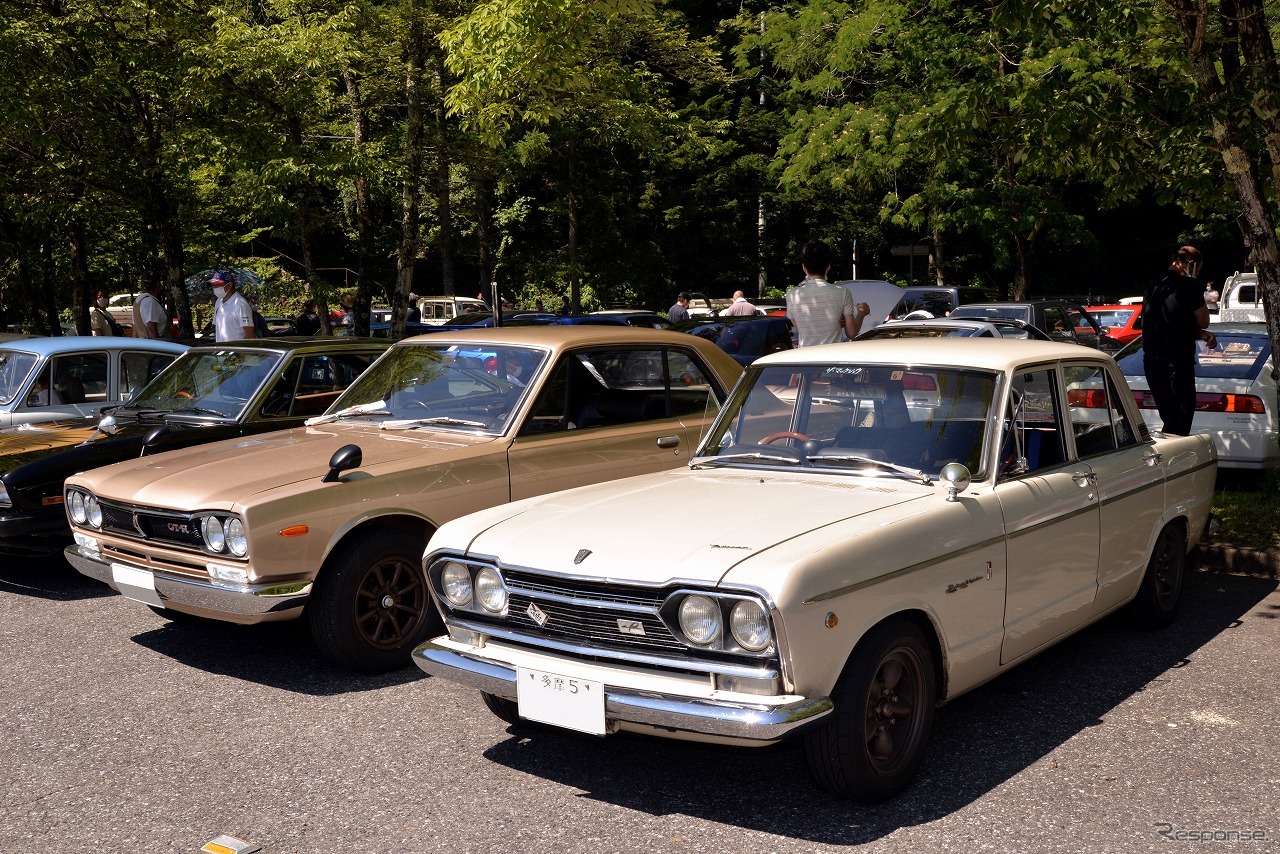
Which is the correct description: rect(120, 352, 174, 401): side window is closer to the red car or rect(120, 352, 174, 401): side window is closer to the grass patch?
the grass patch

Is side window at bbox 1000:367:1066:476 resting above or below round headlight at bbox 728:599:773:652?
above

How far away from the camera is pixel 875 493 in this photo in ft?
15.1

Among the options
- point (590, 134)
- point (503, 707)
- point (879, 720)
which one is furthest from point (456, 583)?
point (590, 134)

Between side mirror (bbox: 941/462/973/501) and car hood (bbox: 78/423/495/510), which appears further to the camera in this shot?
car hood (bbox: 78/423/495/510)

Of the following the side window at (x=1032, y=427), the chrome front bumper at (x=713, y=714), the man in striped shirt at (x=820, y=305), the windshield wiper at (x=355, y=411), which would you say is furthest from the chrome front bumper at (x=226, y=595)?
the man in striped shirt at (x=820, y=305)

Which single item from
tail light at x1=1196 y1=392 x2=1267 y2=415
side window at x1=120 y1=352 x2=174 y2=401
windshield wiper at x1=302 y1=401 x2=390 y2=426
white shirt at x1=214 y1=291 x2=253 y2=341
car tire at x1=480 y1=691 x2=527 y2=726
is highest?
white shirt at x1=214 y1=291 x2=253 y2=341

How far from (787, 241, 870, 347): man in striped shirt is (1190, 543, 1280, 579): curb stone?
2.85m

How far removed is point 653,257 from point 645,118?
29.0 ft

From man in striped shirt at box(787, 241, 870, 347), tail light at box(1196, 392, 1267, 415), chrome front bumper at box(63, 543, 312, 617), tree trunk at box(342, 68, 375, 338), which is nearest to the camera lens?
chrome front bumper at box(63, 543, 312, 617)

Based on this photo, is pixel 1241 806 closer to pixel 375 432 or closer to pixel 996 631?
pixel 996 631

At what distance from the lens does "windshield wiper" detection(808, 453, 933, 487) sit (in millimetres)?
4648

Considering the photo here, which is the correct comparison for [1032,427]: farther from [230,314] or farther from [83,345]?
[230,314]

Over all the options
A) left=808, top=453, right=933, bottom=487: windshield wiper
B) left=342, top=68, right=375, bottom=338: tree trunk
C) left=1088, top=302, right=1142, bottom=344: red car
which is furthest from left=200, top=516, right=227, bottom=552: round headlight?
left=1088, top=302, right=1142, bottom=344: red car

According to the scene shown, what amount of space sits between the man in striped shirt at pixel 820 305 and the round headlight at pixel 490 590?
5.11 meters
